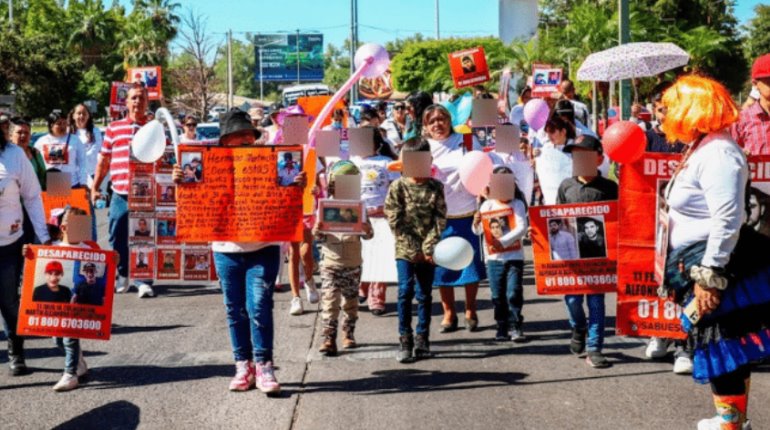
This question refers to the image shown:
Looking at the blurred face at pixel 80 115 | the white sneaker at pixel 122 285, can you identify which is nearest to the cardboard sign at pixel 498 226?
the white sneaker at pixel 122 285

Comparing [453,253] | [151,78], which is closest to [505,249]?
[453,253]

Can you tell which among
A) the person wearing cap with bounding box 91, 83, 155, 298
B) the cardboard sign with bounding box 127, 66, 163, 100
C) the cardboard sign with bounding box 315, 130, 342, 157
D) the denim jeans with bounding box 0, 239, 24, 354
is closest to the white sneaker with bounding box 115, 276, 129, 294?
the person wearing cap with bounding box 91, 83, 155, 298

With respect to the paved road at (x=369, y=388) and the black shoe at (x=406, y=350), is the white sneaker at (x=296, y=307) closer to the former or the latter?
the paved road at (x=369, y=388)

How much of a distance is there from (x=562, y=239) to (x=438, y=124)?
1468 mm

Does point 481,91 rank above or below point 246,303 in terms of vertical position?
above

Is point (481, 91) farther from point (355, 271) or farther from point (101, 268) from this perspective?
point (101, 268)

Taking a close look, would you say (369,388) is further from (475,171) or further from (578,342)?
(475,171)

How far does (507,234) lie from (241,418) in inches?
116

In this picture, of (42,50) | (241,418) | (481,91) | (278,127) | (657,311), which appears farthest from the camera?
(42,50)

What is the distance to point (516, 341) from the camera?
8.22 meters

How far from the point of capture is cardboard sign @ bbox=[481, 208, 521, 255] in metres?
8.22

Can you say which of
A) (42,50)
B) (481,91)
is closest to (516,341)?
(481,91)

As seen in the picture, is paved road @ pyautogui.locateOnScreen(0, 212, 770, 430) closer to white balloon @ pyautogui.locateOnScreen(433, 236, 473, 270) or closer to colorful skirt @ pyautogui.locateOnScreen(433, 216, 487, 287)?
colorful skirt @ pyautogui.locateOnScreen(433, 216, 487, 287)

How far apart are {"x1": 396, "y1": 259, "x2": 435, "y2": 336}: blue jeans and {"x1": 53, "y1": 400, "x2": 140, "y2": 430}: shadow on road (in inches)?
81.2
